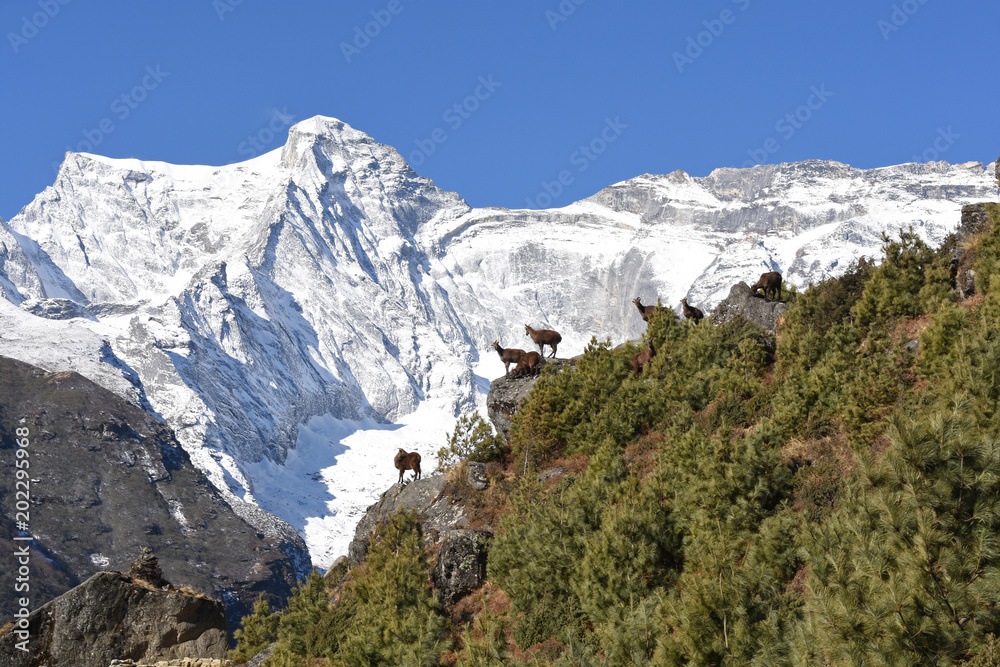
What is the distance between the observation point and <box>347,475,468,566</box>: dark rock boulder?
23.5 m

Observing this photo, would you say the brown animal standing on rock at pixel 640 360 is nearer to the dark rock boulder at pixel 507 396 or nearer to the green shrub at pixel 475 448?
the dark rock boulder at pixel 507 396

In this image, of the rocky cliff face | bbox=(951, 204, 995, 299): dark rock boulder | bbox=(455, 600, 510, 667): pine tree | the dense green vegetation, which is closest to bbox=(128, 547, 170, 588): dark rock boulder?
the dense green vegetation

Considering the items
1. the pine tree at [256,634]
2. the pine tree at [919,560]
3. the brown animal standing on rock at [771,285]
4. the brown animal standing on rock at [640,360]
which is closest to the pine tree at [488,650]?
the pine tree at [919,560]

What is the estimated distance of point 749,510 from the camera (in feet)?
50.6

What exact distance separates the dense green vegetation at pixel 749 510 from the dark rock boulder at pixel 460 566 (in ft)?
1.64

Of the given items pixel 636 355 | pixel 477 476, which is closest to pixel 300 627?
pixel 477 476

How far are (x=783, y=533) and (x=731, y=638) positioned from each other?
2860 millimetres

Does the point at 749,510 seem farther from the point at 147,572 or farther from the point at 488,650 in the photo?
the point at 147,572

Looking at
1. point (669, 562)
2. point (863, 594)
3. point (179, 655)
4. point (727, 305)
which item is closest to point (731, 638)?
point (863, 594)

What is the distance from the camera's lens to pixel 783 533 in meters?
13.8

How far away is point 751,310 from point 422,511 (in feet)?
41.4

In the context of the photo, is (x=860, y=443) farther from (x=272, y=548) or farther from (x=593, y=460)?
(x=272, y=548)

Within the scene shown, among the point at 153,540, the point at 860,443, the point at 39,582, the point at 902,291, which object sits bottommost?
the point at 860,443

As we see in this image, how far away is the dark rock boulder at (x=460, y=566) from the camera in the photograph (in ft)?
64.8
